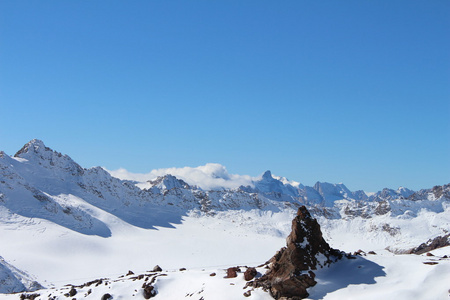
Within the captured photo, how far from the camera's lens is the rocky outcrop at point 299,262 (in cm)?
2898

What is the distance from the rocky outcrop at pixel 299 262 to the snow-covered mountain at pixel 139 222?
46469 millimetres

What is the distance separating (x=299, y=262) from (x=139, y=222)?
12578 centimetres

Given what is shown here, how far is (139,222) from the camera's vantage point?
14875 centimetres

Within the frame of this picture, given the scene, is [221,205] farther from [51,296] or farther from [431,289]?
[431,289]

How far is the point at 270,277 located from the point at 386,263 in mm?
10020

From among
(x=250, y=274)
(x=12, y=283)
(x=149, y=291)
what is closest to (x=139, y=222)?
(x=12, y=283)

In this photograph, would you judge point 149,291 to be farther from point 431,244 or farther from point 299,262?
point 431,244

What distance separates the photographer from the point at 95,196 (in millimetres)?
154250

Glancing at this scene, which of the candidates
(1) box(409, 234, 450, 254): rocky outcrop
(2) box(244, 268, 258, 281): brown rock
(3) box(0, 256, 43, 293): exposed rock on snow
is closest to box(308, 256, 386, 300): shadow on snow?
A: (2) box(244, 268, 258, 281): brown rock

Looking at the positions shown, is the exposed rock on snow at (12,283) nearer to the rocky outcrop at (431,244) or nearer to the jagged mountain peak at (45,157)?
the jagged mountain peak at (45,157)

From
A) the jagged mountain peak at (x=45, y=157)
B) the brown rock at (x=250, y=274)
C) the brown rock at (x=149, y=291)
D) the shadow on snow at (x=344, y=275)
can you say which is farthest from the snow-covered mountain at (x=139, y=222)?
the shadow on snow at (x=344, y=275)

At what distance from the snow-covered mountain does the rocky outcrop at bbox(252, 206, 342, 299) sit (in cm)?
4647

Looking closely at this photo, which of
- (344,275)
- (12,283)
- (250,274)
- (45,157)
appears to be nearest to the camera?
(344,275)

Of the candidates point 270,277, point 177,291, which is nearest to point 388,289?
point 270,277
